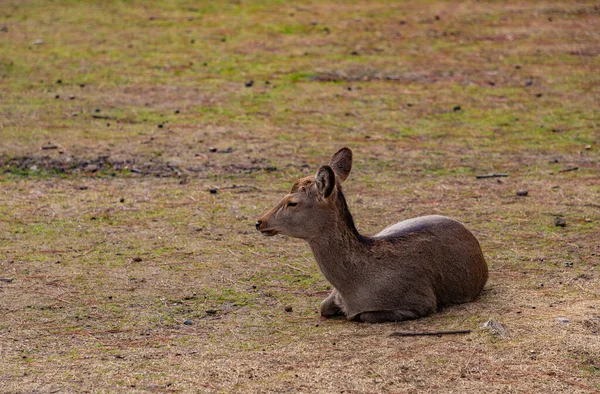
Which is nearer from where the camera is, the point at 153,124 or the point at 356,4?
the point at 153,124

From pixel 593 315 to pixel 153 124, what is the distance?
7.80 meters

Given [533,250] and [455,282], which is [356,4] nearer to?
[533,250]

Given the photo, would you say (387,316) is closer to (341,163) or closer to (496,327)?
(496,327)

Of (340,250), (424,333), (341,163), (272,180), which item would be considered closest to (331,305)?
(340,250)

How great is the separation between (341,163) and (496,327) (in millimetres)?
1768

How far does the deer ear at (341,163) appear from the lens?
714 cm

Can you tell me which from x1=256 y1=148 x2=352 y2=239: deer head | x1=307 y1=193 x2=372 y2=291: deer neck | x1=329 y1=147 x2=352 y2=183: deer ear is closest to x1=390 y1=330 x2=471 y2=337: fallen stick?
x1=307 y1=193 x2=372 y2=291: deer neck

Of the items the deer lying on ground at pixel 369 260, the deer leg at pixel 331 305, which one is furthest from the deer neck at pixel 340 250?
the deer leg at pixel 331 305

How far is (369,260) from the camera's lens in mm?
6805

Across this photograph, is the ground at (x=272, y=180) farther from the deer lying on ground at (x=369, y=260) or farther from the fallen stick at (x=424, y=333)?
the deer lying on ground at (x=369, y=260)

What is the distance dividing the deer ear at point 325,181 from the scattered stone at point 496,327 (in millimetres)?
Answer: 1414

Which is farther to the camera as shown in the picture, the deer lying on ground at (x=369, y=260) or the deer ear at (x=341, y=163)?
the deer ear at (x=341, y=163)

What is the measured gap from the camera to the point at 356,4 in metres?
20.7

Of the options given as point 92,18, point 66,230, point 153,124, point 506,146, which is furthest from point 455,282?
point 92,18
